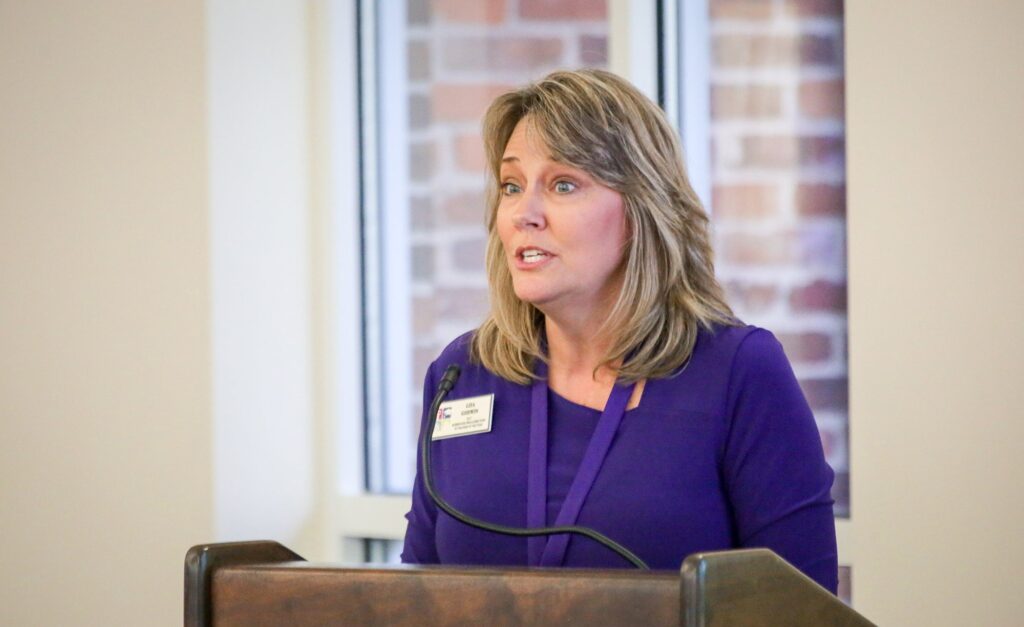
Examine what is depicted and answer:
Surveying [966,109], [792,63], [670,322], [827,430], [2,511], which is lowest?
[2,511]

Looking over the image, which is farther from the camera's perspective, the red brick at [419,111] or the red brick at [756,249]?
the red brick at [419,111]

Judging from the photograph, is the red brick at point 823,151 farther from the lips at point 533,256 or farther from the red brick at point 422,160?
the lips at point 533,256

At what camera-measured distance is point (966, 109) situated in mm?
2195

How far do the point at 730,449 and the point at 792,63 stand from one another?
1.43 m

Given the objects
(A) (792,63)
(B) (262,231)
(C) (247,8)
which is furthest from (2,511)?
(A) (792,63)

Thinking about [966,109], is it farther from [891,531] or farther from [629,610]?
[629,610]

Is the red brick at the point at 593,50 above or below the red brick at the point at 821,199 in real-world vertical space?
above

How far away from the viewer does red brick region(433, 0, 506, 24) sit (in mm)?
A: 3070

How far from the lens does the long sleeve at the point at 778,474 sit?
58.6 inches

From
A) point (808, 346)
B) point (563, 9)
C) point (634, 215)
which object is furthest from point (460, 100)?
point (634, 215)

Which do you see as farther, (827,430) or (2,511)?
(2,511)

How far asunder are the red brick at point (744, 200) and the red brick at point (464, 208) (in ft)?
2.13

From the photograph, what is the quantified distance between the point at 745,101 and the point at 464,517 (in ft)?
5.44

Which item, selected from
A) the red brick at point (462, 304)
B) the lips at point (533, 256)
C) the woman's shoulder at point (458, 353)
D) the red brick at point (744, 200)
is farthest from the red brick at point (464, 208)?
the lips at point (533, 256)
